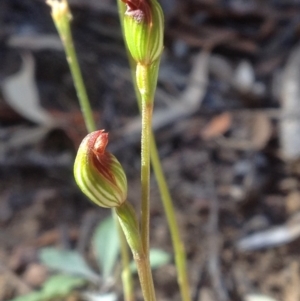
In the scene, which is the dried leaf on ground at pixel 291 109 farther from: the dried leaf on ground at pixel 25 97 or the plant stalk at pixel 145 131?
the plant stalk at pixel 145 131

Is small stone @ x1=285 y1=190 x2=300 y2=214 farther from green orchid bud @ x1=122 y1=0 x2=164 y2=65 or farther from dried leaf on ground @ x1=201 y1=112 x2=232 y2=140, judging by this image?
green orchid bud @ x1=122 y1=0 x2=164 y2=65

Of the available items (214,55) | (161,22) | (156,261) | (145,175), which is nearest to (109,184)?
(145,175)

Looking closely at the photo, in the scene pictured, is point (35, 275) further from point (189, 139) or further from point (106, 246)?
point (189, 139)

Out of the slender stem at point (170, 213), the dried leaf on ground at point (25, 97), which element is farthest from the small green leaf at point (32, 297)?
the dried leaf on ground at point (25, 97)

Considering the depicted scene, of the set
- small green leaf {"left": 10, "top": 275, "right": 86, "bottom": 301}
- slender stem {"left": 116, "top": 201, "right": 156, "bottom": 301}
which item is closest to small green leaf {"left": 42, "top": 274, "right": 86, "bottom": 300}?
small green leaf {"left": 10, "top": 275, "right": 86, "bottom": 301}

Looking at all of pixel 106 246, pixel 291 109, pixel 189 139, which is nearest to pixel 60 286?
pixel 106 246
